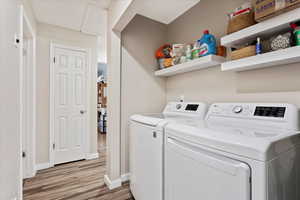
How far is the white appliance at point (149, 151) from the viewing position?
1.19 meters

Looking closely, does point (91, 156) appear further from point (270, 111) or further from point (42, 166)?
point (270, 111)

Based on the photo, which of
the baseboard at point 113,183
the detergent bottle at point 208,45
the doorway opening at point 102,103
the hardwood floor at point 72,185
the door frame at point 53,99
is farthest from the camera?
the doorway opening at point 102,103

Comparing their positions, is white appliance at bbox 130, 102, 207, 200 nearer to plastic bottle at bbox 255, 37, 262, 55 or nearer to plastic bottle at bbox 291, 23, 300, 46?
plastic bottle at bbox 255, 37, 262, 55

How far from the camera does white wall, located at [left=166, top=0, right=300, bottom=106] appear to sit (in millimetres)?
1106

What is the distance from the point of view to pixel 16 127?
1.38 m

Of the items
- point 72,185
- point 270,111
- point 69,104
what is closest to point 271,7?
point 270,111

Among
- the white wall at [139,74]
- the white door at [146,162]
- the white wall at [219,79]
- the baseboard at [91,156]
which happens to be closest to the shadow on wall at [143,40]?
the white wall at [139,74]

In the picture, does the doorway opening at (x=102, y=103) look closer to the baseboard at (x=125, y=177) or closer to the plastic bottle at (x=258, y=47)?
the baseboard at (x=125, y=177)

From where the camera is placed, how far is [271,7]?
0.95 metres

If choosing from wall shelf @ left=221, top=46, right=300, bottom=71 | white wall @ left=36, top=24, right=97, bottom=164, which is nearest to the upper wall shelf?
wall shelf @ left=221, top=46, right=300, bottom=71

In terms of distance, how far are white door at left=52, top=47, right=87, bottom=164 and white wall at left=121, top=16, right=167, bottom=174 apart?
1234 millimetres

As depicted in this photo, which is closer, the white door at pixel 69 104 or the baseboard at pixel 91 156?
the white door at pixel 69 104

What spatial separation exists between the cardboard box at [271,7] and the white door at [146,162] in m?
1.07

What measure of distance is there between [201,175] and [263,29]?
104cm
